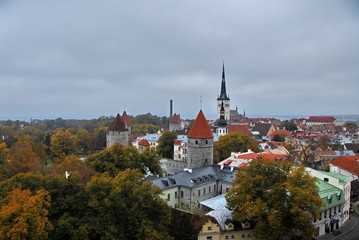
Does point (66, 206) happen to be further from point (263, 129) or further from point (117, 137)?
point (263, 129)

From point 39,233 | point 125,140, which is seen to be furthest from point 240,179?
point 125,140

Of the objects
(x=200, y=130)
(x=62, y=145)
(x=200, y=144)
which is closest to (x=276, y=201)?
(x=200, y=144)

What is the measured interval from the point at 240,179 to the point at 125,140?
33.2 meters

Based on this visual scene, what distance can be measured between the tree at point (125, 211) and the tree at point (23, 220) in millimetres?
2898

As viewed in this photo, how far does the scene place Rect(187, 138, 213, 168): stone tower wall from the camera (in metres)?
37.2

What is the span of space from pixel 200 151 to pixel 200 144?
90cm

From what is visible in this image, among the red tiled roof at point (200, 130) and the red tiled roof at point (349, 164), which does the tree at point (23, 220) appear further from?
the red tiled roof at point (349, 164)

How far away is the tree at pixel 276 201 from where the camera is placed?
66.6ft

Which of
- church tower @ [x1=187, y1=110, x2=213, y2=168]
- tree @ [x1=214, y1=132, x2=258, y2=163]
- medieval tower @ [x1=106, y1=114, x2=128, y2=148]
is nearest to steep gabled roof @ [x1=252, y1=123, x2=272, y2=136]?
tree @ [x1=214, y1=132, x2=258, y2=163]

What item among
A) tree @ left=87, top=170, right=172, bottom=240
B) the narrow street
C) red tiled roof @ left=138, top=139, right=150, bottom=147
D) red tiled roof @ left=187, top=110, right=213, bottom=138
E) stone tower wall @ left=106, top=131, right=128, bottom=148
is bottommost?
the narrow street

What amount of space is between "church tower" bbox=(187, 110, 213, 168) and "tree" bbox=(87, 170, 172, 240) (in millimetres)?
16788

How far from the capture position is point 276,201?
20859mm

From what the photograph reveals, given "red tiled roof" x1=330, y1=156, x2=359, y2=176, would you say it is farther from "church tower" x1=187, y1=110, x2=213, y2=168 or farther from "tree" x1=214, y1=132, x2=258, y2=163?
"church tower" x1=187, y1=110, x2=213, y2=168

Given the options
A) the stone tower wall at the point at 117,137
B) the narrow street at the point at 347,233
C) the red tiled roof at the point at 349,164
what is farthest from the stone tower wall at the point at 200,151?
the stone tower wall at the point at 117,137
